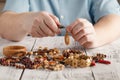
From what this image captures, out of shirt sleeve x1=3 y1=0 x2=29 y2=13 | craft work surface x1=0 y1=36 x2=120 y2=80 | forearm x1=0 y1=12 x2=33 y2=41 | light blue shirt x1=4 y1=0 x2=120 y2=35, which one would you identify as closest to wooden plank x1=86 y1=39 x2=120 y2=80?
craft work surface x1=0 y1=36 x2=120 y2=80

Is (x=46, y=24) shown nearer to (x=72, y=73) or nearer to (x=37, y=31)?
(x=37, y=31)

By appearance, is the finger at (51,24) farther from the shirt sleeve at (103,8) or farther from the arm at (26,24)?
the shirt sleeve at (103,8)

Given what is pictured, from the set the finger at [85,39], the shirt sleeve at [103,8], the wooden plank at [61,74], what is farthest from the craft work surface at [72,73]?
the shirt sleeve at [103,8]

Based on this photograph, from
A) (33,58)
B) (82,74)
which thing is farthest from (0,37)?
(82,74)

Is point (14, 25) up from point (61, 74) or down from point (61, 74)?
up

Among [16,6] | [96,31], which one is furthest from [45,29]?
[16,6]

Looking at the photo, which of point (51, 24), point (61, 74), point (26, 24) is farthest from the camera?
point (26, 24)

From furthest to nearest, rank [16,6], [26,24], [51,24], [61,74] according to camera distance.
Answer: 1. [16,6]
2. [26,24]
3. [51,24]
4. [61,74]
